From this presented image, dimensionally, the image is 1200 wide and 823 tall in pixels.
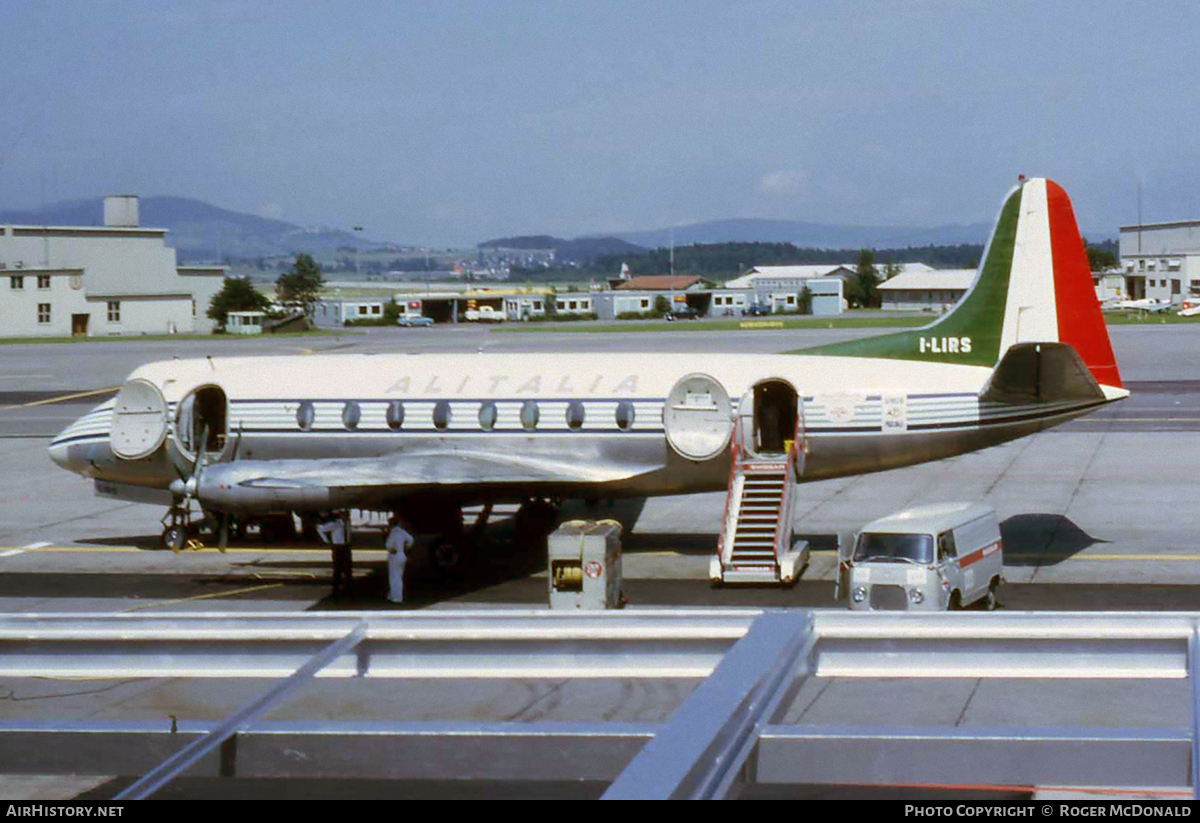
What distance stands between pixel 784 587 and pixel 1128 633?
2128cm

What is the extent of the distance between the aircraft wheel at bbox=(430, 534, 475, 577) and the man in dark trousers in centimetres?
309

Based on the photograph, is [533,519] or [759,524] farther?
[533,519]

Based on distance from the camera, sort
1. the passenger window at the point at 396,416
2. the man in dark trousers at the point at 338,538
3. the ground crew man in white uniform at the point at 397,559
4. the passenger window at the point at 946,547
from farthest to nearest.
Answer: the passenger window at the point at 396,416 < the ground crew man in white uniform at the point at 397,559 < the man in dark trousers at the point at 338,538 < the passenger window at the point at 946,547

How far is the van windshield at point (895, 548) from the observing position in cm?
2706

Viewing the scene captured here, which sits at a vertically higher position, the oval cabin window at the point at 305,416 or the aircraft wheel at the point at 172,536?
the oval cabin window at the point at 305,416

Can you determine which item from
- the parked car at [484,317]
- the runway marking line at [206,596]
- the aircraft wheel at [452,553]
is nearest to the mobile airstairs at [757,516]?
the aircraft wheel at [452,553]

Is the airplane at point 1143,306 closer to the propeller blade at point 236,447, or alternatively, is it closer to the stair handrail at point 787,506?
the stair handrail at point 787,506

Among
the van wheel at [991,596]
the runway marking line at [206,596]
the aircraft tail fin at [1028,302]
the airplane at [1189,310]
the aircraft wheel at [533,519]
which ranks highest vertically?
the airplane at [1189,310]

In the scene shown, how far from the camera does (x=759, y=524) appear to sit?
32406 millimetres

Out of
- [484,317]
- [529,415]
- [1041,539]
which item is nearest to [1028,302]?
[1041,539]

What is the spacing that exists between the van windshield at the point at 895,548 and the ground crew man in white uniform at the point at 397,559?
9.72 m

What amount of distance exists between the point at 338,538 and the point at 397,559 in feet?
4.40

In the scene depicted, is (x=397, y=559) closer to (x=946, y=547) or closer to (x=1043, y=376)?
(x=946, y=547)

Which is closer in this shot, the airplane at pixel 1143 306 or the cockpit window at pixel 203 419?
the cockpit window at pixel 203 419
